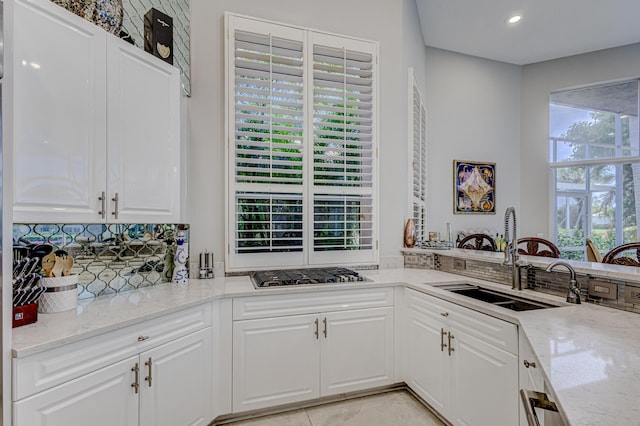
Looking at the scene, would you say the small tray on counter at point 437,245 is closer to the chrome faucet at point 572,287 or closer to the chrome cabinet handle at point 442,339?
the chrome cabinet handle at point 442,339

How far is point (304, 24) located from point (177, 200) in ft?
6.20

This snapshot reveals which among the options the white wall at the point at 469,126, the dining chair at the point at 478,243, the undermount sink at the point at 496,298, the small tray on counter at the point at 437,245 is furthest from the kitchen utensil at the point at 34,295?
the white wall at the point at 469,126

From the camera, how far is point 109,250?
2051 mm

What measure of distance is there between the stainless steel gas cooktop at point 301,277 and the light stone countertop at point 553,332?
67 millimetres

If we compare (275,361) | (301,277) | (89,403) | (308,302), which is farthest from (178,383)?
(301,277)

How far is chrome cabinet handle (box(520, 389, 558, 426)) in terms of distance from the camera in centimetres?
89

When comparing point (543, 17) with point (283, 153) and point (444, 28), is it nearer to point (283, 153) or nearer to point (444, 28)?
point (444, 28)

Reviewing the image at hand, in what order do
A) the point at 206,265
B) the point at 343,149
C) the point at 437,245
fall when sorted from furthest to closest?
1. the point at 437,245
2. the point at 343,149
3. the point at 206,265

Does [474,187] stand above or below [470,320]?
above

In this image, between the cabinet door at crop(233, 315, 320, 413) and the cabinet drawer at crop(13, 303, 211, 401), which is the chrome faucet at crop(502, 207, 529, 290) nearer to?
the cabinet door at crop(233, 315, 320, 413)

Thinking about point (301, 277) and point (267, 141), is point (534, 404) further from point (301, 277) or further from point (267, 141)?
point (267, 141)

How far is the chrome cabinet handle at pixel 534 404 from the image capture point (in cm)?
89

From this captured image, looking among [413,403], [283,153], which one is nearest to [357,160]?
[283,153]

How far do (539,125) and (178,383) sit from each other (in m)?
6.00
